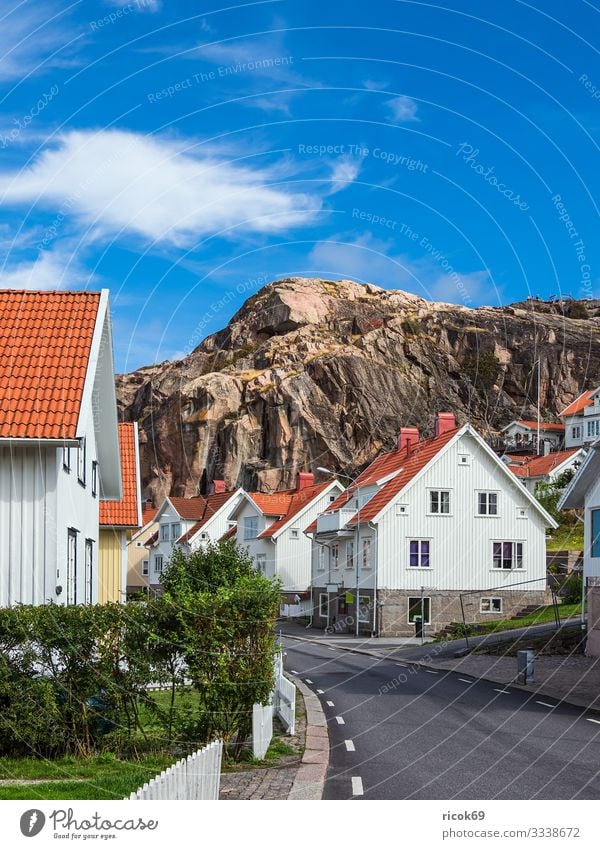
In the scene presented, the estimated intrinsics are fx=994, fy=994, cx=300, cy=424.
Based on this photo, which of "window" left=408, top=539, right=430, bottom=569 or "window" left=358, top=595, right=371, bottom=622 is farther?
"window" left=408, top=539, right=430, bottom=569

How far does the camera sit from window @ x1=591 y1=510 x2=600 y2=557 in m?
31.9

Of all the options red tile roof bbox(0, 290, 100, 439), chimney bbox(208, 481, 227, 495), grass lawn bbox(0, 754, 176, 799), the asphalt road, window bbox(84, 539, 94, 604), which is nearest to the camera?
grass lawn bbox(0, 754, 176, 799)

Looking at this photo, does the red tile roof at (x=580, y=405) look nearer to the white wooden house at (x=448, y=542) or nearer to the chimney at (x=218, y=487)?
the chimney at (x=218, y=487)

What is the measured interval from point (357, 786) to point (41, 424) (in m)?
8.17

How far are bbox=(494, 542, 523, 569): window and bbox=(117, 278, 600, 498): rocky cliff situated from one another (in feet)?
167

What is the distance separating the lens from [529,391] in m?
120

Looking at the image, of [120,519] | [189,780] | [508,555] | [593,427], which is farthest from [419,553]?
[593,427]

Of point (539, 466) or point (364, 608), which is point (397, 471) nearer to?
point (364, 608)

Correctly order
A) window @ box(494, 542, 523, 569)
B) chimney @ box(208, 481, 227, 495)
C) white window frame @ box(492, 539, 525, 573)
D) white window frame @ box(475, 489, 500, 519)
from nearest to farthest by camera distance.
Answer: white window frame @ box(475, 489, 500, 519)
white window frame @ box(492, 539, 525, 573)
window @ box(494, 542, 523, 569)
chimney @ box(208, 481, 227, 495)

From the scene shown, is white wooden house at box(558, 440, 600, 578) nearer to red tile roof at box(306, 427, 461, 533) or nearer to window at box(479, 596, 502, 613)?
red tile roof at box(306, 427, 461, 533)

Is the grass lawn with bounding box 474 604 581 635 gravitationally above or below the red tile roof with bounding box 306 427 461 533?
below

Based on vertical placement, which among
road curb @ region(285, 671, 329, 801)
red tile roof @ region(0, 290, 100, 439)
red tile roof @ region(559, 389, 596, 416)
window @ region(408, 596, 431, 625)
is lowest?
window @ region(408, 596, 431, 625)

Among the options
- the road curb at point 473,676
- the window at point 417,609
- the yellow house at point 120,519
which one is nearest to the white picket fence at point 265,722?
the road curb at point 473,676

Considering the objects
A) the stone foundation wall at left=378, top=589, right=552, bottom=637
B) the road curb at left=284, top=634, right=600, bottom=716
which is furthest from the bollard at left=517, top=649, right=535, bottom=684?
the stone foundation wall at left=378, top=589, right=552, bottom=637
